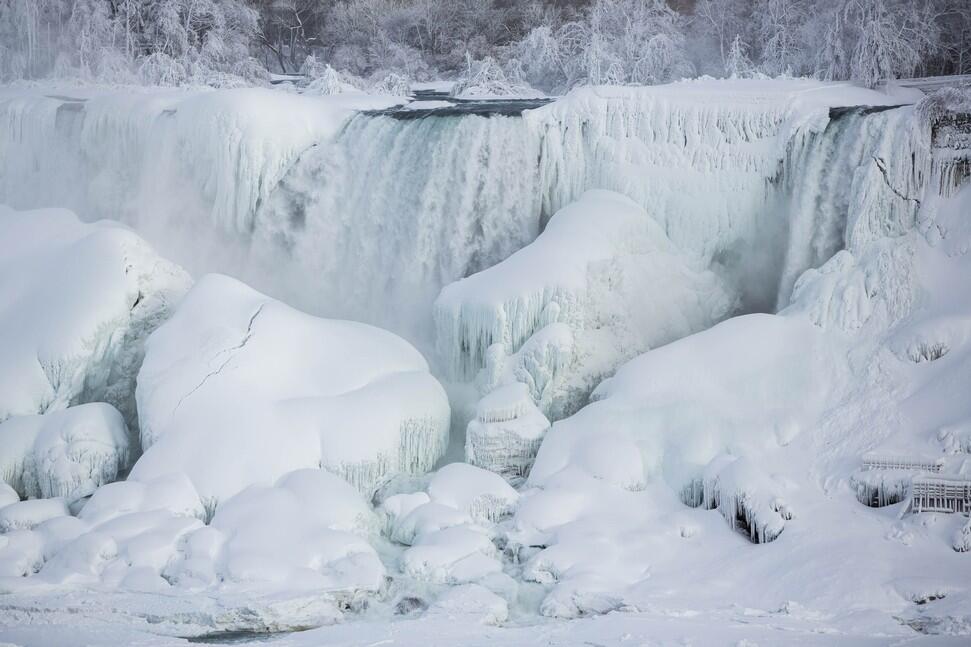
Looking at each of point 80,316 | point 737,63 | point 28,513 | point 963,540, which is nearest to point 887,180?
point 963,540

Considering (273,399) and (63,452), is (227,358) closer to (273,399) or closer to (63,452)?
(273,399)

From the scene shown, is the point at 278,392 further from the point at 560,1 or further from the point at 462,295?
the point at 560,1

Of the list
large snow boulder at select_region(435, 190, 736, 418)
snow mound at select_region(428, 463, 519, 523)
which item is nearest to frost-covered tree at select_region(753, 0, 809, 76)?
large snow boulder at select_region(435, 190, 736, 418)

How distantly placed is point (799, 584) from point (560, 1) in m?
19.4

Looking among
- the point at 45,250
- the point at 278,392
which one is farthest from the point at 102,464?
the point at 45,250

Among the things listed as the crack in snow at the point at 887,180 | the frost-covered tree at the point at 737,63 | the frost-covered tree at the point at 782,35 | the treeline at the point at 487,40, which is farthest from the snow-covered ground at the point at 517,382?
the frost-covered tree at the point at 782,35

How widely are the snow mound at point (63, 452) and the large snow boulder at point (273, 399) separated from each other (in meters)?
0.42

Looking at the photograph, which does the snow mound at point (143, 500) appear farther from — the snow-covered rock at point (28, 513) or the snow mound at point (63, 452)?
the snow mound at point (63, 452)

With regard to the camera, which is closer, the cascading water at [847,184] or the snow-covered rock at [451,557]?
the snow-covered rock at [451,557]

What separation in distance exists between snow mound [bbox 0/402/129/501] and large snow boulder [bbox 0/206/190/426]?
508mm

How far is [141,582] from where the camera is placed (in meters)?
7.77

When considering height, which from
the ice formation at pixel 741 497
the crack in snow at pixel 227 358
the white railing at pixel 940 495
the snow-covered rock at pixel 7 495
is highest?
the crack in snow at pixel 227 358

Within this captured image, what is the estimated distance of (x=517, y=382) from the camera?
10.2 metres

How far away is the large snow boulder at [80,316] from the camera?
10.5 meters
